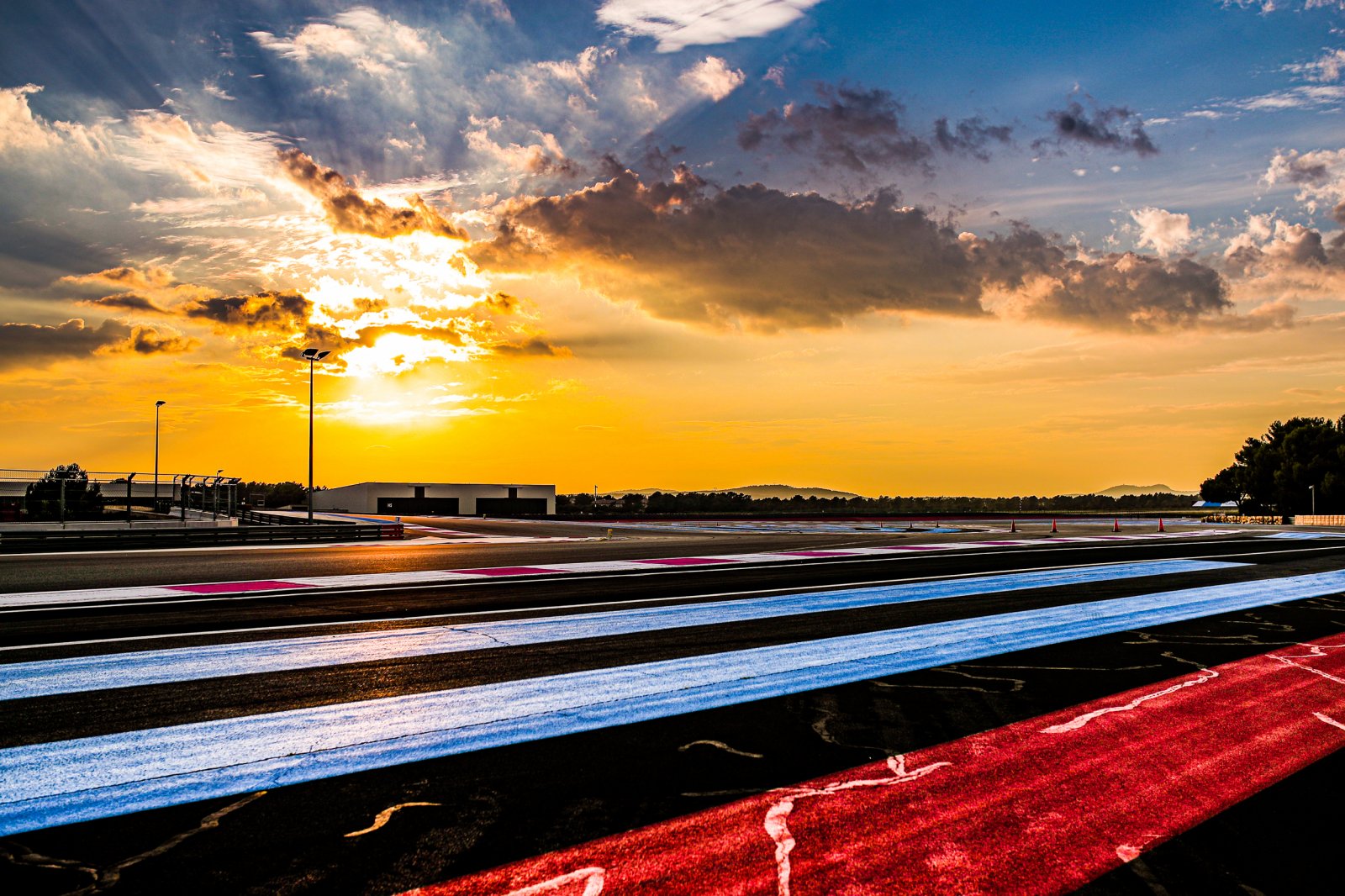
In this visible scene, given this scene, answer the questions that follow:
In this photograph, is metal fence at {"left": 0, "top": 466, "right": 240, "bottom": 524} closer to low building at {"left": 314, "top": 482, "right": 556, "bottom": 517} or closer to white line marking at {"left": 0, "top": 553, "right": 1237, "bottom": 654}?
white line marking at {"left": 0, "top": 553, "right": 1237, "bottom": 654}

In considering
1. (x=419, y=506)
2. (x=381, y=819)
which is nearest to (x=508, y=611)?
(x=381, y=819)

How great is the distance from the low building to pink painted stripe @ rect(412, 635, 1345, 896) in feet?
294

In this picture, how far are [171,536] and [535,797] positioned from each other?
93.7 ft

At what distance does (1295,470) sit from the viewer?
88.2 meters

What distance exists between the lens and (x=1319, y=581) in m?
17.7

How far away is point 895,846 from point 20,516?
144 ft

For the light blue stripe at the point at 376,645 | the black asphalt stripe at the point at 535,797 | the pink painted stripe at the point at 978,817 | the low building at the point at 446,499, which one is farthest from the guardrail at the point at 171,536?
the low building at the point at 446,499

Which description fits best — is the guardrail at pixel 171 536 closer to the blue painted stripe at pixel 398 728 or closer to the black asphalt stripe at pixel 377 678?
the black asphalt stripe at pixel 377 678

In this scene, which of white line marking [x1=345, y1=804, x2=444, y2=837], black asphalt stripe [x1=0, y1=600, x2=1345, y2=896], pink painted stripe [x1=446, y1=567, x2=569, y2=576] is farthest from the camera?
pink painted stripe [x1=446, y1=567, x2=569, y2=576]

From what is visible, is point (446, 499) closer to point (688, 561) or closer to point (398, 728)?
point (688, 561)

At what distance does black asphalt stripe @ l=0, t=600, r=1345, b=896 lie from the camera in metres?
3.79

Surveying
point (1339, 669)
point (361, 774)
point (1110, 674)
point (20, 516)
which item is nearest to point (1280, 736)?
point (1110, 674)

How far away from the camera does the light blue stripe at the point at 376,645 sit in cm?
728

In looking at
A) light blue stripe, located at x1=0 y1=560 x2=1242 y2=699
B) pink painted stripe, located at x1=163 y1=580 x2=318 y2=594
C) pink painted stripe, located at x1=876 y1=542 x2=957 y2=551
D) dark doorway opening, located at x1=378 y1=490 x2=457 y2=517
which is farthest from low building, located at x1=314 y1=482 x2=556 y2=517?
light blue stripe, located at x1=0 y1=560 x2=1242 y2=699
